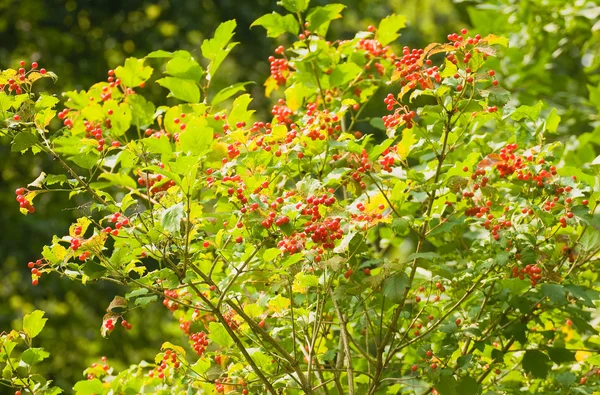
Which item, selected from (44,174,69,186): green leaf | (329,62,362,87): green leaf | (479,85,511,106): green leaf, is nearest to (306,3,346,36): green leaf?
(329,62,362,87): green leaf

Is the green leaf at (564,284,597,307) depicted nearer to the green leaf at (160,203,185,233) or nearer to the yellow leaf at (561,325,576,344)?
the yellow leaf at (561,325,576,344)

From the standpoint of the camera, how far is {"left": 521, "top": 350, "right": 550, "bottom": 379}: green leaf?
2.52 metres

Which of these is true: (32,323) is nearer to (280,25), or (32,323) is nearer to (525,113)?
(280,25)

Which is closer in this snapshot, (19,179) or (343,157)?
(343,157)

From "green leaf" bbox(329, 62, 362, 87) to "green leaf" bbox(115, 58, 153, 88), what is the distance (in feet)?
1.99

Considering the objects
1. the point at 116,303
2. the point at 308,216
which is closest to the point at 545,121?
the point at 308,216

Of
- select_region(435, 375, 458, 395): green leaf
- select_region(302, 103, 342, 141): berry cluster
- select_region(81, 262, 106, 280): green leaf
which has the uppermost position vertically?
select_region(302, 103, 342, 141): berry cluster

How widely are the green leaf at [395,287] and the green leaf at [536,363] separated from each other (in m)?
0.63

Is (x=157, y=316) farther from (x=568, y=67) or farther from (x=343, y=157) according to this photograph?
(x=343, y=157)

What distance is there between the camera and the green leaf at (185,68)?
2.61 meters

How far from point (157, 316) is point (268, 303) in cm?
665

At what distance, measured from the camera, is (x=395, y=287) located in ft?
6.92

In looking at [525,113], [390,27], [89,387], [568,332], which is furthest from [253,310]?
[568,332]

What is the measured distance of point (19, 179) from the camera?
786cm
